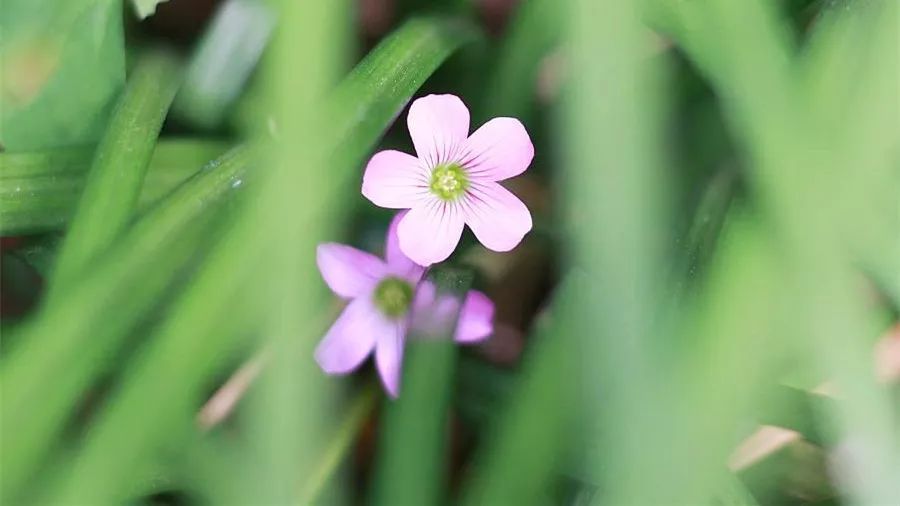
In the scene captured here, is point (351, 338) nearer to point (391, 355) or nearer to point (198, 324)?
point (391, 355)

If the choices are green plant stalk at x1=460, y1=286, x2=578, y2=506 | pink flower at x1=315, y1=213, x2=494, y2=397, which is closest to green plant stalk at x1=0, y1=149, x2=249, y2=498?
pink flower at x1=315, y1=213, x2=494, y2=397

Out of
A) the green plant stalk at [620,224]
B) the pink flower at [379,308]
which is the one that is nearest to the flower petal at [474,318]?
the pink flower at [379,308]

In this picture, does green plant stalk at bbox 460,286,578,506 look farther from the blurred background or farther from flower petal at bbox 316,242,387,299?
flower petal at bbox 316,242,387,299

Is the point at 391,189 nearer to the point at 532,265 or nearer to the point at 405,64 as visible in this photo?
the point at 405,64

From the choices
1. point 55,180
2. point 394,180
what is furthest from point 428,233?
point 55,180

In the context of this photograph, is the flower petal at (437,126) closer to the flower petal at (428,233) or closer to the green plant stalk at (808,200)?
the flower petal at (428,233)

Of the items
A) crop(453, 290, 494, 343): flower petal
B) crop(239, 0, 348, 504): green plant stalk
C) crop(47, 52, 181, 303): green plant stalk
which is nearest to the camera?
crop(239, 0, 348, 504): green plant stalk
